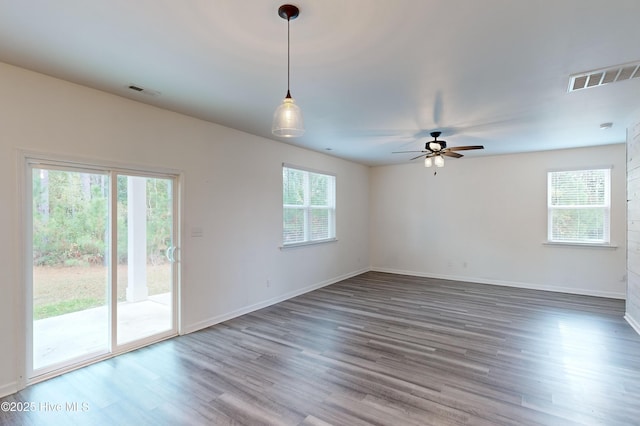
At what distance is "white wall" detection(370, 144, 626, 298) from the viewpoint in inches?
226

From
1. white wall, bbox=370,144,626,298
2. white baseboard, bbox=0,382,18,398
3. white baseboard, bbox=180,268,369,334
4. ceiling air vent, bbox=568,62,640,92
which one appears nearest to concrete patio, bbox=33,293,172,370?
white baseboard, bbox=0,382,18,398

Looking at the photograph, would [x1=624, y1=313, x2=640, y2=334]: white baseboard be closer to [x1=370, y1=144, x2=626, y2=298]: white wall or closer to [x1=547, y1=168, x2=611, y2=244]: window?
[x1=370, y1=144, x2=626, y2=298]: white wall

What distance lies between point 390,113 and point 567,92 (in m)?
1.76

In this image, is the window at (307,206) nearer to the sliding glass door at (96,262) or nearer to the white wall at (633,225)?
the sliding glass door at (96,262)

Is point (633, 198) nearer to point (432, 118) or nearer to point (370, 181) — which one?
point (432, 118)

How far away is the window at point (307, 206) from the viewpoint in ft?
18.8

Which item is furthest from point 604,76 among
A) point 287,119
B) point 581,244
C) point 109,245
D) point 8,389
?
point 8,389

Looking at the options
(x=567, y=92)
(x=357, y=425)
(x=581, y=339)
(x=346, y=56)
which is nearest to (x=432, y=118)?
(x=567, y=92)

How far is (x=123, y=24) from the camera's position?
2.08 metres

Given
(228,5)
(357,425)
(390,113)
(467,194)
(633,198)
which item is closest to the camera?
(228,5)

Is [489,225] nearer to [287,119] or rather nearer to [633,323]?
[633,323]

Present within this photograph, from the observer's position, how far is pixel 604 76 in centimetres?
279

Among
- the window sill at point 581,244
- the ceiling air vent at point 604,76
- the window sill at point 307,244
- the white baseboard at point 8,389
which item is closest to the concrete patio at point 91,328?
the white baseboard at point 8,389

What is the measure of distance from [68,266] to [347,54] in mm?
3266
